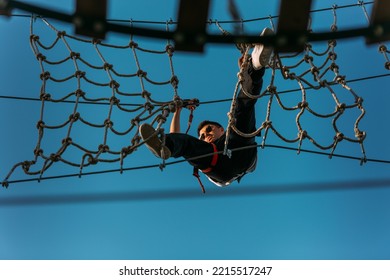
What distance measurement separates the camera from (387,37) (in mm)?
1388

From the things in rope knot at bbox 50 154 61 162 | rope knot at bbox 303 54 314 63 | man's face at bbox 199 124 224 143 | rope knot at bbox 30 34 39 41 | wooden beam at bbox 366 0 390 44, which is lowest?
wooden beam at bbox 366 0 390 44

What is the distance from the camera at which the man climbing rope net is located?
2447 mm

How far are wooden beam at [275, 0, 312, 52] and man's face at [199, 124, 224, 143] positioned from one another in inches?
71.9

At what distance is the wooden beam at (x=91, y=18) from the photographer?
1.35 m

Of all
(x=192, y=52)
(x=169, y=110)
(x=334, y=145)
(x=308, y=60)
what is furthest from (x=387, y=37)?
(x=308, y=60)

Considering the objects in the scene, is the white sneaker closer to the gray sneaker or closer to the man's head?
the gray sneaker

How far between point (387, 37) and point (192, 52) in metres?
0.48

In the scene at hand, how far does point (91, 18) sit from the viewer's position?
4.51 feet

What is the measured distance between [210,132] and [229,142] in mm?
532

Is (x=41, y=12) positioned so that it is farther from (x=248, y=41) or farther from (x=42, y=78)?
(x=42, y=78)

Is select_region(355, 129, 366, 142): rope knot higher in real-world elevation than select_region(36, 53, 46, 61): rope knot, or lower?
lower

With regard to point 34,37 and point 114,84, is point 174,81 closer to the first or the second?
point 114,84

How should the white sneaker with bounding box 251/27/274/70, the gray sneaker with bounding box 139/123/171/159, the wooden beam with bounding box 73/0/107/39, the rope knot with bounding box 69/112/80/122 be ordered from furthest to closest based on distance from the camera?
the rope knot with bounding box 69/112/80/122, the gray sneaker with bounding box 139/123/171/159, the white sneaker with bounding box 251/27/274/70, the wooden beam with bounding box 73/0/107/39

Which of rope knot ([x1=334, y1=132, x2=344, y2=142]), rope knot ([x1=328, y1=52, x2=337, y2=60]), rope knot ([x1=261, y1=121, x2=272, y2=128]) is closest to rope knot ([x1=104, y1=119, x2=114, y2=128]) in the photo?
rope knot ([x1=261, y1=121, x2=272, y2=128])
